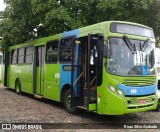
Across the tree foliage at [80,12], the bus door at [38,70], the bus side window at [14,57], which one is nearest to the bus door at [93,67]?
the bus door at [38,70]

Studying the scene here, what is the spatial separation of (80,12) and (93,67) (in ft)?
19.9

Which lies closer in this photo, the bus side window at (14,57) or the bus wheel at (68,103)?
the bus wheel at (68,103)

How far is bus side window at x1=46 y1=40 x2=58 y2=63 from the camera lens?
10.9 metres

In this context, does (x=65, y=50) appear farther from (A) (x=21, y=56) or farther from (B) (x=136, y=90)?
(A) (x=21, y=56)

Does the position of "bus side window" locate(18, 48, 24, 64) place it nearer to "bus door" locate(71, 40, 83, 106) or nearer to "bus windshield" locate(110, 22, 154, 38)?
"bus door" locate(71, 40, 83, 106)

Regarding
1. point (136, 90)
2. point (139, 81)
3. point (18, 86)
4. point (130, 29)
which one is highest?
point (130, 29)

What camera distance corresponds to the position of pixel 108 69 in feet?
25.9

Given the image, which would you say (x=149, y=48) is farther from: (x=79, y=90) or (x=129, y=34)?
(x=79, y=90)

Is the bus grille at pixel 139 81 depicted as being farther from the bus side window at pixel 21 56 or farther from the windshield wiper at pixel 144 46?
the bus side window at pixel 21 56

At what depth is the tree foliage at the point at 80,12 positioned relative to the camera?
1295 centimetres

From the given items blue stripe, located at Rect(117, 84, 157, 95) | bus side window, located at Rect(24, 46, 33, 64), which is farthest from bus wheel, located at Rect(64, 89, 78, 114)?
bus side window, located at Rect(24, 46, 33, 64)

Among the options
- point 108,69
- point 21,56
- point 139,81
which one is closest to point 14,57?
point 21,56

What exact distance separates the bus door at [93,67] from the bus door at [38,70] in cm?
394

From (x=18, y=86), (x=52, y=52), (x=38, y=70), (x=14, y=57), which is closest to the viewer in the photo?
(x=52, y=52)
